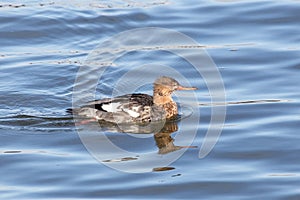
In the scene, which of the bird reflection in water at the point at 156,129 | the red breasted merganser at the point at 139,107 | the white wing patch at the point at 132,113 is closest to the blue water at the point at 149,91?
the bird reflection in water at the point at 156,129

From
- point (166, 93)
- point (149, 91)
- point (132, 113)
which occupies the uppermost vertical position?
point (149, 91)

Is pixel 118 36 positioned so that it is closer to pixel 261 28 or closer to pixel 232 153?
pixel 261 28

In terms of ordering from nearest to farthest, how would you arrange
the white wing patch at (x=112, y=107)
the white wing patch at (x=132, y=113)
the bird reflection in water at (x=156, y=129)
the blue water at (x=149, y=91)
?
the blue water at (x=149, y=91), the bird reflection in water at (x=156, y=129), the white wing patch at (x=112, y=107), the white wing patch at (x=132, y=113)

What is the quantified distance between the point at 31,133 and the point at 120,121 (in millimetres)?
1707

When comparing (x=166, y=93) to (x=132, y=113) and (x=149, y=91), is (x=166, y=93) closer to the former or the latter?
(x=132, y=113)

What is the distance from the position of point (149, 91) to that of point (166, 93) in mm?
1203

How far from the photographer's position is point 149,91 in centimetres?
1541

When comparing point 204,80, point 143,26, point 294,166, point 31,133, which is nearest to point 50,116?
point 31,133

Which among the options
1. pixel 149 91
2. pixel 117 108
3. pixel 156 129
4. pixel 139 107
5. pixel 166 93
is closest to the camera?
pixel 156 129

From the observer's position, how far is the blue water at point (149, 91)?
35.5ft

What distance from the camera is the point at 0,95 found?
568 inches

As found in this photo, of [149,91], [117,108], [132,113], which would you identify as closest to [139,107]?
[132,113]

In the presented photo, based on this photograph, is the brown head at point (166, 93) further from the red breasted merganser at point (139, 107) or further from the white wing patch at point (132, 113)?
the white wing patch at point (132, 113)

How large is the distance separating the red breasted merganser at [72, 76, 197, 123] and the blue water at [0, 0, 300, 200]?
32 cm
